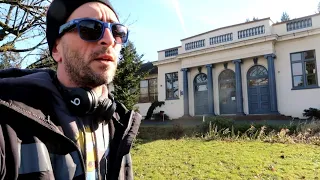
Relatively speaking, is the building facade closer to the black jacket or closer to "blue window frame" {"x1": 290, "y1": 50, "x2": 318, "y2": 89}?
"blue window frame" {"x1": 290, "y1": 50, "x2": 318, "y2": 89}

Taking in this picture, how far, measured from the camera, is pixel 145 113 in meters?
26.4

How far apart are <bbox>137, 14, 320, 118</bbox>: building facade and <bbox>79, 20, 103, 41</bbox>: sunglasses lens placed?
18966mm

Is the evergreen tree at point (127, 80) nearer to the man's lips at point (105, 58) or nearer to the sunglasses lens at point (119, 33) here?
the sunglasses lens at point (119, 33)

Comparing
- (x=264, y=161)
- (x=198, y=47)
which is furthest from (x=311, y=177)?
(x=198, y=47)

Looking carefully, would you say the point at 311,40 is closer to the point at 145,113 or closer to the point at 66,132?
the point at 145,113

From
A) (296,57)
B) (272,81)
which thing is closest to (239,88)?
(272,81)

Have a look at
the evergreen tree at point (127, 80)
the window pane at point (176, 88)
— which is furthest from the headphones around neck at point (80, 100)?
the window pane at point (176, 88)

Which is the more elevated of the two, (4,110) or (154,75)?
(154,75)

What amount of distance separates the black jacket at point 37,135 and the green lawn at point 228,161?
16.5 ft

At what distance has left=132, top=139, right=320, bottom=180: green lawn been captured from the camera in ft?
20.0

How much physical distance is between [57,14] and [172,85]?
78.2 feet

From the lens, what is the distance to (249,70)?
20688 millimetres

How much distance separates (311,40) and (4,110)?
67.3 feet

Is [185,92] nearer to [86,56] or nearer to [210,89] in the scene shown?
[210,89]
